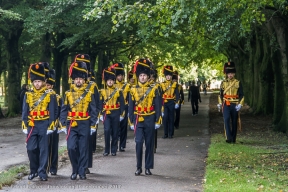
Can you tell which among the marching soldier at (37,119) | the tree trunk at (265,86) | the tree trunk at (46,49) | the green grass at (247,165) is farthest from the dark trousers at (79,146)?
the tree trunk at (46,49)

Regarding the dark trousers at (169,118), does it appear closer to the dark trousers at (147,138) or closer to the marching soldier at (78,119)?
the dark trousers at (147,138)

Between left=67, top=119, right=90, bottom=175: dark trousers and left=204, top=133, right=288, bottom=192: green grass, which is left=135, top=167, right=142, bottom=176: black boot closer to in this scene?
left=67, top=119, right=90, bottom=175: dark trousers

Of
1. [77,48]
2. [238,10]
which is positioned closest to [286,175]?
[238,10]

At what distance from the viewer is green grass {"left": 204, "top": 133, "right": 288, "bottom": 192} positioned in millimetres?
9695

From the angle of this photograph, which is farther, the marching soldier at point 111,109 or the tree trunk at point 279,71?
the tree trunk at point 279,71

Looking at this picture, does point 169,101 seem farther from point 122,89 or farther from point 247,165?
point 247,165

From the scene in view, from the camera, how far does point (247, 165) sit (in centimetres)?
1221

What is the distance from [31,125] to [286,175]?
188 inches

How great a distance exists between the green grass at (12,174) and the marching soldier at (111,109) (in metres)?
2.57

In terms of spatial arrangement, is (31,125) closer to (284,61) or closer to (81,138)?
(81,138)

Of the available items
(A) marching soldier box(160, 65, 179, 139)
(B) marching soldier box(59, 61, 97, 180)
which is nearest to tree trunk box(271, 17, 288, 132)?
(A) marching soldier box(160, 65, 179, 139)

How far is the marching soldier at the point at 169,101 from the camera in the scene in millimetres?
18391

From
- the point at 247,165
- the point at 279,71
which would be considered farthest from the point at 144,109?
the point at 279,71

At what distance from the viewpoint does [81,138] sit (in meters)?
10.8
